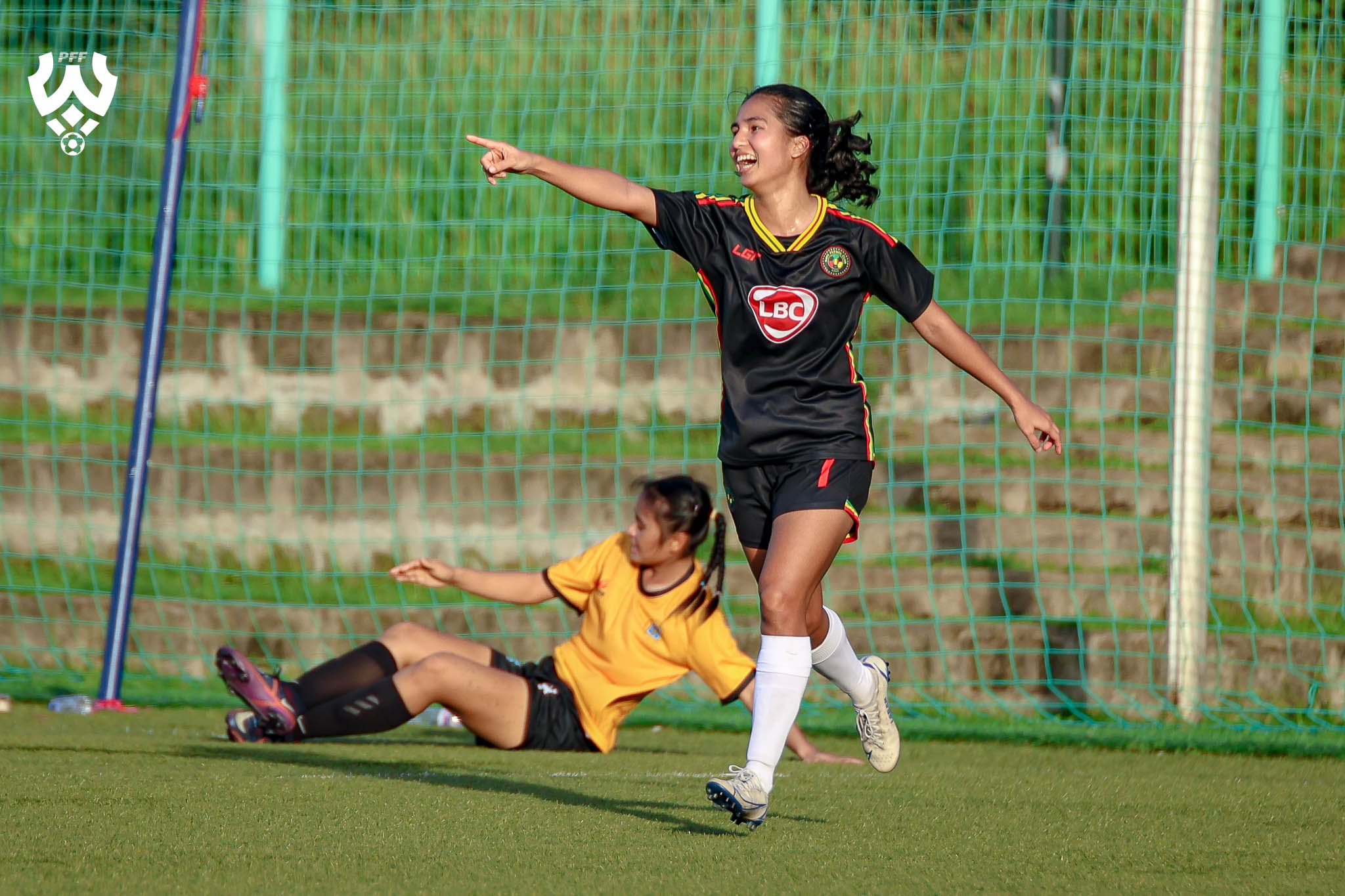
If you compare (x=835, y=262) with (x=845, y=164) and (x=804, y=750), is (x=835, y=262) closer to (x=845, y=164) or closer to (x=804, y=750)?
(x=845, y=164)

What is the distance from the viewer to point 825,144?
3.79 meters

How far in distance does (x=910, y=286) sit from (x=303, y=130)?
5.60 m

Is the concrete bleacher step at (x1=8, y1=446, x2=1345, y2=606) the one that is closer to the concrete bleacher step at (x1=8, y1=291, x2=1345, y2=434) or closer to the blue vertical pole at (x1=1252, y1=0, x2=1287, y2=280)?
the concrete bleacher step at (x1=8, y1=291, x2=1345, y2=434)

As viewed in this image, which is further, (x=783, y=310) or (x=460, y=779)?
(x=460, y=779)

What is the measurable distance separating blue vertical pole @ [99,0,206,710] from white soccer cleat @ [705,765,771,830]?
3521mm

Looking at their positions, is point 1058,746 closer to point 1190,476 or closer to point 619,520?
point 1190,476

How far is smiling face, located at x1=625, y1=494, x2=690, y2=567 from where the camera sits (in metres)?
4.98

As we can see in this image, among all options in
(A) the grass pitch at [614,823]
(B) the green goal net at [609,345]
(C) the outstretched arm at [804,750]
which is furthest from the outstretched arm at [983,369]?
(B) the green goal net at [609,345]

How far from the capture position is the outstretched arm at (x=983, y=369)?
355 centimetres

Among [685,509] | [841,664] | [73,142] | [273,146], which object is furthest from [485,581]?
[273,146]

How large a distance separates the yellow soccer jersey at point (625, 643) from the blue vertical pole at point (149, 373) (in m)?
1.86

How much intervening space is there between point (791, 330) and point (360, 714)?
6.74 ft

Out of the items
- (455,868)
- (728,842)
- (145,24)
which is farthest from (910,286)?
(145,24)

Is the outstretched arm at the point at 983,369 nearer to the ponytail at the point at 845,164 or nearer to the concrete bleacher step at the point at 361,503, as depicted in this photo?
the ponytail at the point at 845,164
